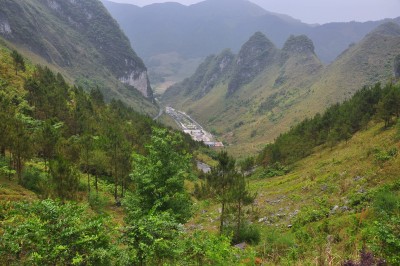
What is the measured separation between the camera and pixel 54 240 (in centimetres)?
865

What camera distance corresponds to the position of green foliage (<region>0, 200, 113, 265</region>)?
8.42 m

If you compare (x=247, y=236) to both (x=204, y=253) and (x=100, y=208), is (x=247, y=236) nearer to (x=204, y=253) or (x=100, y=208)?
(x=204, y=253)

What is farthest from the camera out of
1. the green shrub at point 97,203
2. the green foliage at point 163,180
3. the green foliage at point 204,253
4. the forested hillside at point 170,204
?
→ the green shrub at point 97,203

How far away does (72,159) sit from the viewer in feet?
106

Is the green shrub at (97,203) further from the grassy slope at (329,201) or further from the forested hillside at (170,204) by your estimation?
the grassy slope at (329,201)

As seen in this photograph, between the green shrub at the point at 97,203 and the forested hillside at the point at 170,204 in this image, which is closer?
the forested hillside at the point at 170,204

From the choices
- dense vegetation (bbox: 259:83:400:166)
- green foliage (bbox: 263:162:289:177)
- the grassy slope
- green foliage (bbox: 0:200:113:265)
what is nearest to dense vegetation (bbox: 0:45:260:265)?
green foliage (bbox: 0:200:113:265)

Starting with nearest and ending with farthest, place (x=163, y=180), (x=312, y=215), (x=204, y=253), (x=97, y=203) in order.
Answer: (x=204, y=253)
(x=163, y=180)
(x=312, y=215)
(x=97, y=203)

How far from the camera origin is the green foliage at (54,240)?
8.42 meters

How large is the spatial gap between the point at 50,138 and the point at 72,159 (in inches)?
223

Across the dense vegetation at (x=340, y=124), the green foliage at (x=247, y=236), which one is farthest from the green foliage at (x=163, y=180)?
the dense vegetation at (x=340, y=124)

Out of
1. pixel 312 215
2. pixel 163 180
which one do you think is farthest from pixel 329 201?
pixel 163 180

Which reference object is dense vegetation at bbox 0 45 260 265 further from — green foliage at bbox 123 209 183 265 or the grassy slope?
the grassy slope

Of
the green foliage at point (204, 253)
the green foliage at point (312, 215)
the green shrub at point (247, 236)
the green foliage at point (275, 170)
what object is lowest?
the green foliage at point (275, 170)
